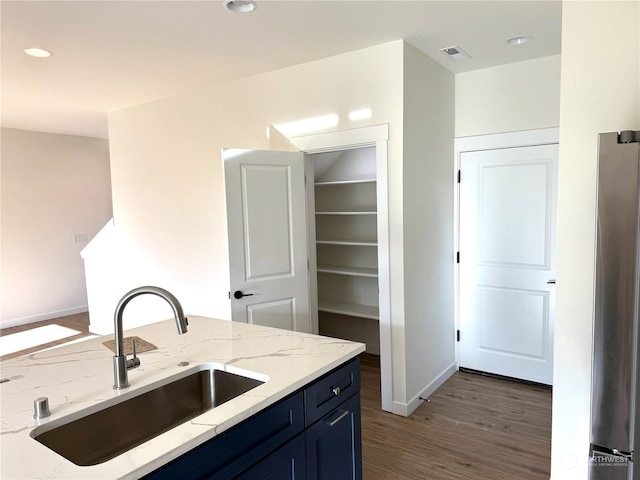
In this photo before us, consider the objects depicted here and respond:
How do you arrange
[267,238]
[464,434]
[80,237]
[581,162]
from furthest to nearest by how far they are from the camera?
[80,237], [267,238], [464,434], [581,162]

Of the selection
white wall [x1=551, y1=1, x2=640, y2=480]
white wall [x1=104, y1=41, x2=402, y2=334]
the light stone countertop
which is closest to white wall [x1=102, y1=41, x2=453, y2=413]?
white wall [x1=104, y1=41, x2=402, y2=334]

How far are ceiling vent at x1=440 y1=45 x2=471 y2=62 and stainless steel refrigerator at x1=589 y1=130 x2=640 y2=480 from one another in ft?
7.26

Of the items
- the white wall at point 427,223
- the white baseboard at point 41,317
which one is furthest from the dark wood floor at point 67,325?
the white wall at point 427,223

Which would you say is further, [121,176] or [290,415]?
Answer: [121,176]

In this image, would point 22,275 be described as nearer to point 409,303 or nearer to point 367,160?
point 367,160

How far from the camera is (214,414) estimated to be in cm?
127

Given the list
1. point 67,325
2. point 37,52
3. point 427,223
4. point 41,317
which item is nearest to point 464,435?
point 427,223

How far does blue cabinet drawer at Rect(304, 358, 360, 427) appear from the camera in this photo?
5.19 feet

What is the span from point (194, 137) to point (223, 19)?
69.2 inches

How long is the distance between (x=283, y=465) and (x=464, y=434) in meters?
1.85

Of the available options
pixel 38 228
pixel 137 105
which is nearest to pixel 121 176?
pixel 137 105

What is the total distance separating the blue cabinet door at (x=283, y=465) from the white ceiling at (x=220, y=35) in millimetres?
2145

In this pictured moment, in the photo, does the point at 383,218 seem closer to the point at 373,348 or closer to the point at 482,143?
the point at 482,143

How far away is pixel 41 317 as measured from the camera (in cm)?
606
